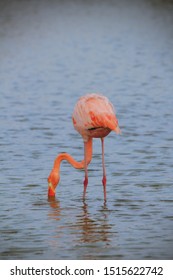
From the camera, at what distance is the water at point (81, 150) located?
1062 centimetres

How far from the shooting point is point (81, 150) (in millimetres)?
15805

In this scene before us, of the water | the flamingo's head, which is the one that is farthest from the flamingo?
the water

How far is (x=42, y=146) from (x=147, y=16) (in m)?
34.4

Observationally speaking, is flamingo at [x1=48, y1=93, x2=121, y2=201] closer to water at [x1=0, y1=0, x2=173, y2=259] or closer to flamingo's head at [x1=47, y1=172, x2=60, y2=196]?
flamingo's head at [x1=47, y1=172, x2=60, y2=196]

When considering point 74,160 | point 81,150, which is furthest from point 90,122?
point 81,150

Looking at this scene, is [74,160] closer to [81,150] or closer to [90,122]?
[90,122]

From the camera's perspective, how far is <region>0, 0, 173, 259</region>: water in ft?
34.8

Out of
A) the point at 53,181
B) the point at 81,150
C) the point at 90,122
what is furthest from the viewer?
the point at 81,150

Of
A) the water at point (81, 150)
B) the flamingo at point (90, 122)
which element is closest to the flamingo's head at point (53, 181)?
the flamingo at point (90, 122)

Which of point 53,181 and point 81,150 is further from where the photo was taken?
point 81,150

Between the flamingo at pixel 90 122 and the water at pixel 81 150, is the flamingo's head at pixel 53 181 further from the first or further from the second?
the water at pixel 81 150

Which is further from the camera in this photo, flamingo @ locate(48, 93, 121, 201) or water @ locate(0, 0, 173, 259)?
flamingo @ locate(48, 93, 121, 201)

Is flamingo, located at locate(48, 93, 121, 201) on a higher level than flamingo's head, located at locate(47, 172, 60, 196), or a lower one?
higher

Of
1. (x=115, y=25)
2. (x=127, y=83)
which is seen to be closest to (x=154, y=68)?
(x=127, y=83)
